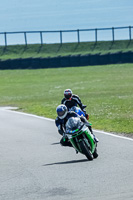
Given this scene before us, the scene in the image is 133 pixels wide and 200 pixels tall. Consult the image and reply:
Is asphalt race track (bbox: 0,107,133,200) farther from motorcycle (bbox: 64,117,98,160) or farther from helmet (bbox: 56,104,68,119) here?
helmet (bbox: 56,104,68,119)

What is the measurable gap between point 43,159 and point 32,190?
3260 millimetres

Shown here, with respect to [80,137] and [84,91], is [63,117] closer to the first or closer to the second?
[80,137]

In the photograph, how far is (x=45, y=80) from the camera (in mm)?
44438

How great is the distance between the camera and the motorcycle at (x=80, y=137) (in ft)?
36.2

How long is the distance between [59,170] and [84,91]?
24.3 m

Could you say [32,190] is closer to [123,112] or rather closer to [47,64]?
[123,112]

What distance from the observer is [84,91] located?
113ft

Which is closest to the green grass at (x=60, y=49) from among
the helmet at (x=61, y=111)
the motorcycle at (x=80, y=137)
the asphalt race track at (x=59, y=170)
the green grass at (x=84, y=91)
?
the green grass at (x=84, y=91)

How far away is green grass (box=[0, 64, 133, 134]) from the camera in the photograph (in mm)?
20267

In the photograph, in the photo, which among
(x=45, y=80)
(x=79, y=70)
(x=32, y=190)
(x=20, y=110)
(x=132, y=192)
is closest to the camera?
(x=132, y=192)

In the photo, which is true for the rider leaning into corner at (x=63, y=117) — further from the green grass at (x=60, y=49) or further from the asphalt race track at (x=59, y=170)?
the green grass at (x=60, y=49)

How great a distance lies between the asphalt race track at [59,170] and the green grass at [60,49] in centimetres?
4132

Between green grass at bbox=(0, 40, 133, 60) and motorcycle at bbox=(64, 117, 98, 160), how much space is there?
45137 mm

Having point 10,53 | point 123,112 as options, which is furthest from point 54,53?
point 123,112
